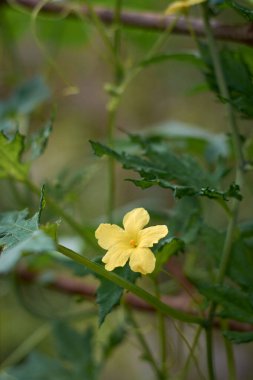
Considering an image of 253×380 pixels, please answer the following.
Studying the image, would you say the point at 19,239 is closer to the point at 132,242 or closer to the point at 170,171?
the point at 132,242

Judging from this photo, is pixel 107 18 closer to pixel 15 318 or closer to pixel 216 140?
pixel 216 140

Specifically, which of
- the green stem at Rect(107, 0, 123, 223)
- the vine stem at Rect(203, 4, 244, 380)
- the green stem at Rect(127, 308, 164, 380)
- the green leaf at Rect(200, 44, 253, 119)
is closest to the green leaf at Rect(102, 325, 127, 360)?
the green stem at Rect(127, 308, 164, 380)

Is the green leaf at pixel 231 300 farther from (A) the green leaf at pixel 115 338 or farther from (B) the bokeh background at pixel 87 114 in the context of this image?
(B) the bokeh background at pixel 87 114

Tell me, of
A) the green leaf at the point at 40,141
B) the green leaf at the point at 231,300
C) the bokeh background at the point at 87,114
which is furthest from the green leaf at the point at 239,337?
the bokeh background at the point at 87,114

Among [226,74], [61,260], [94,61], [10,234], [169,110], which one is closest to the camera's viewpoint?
[10,234]

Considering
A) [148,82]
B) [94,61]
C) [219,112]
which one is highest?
[94,61]

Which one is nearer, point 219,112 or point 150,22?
point 150,22

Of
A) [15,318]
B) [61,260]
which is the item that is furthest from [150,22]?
[15,318]
